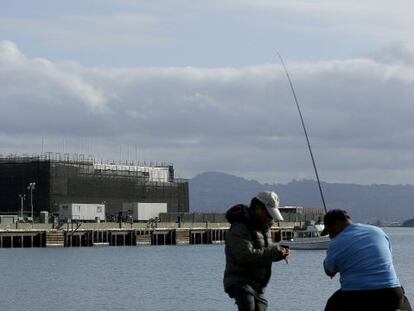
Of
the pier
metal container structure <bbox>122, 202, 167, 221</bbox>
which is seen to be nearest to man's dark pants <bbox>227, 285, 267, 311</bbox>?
the pier

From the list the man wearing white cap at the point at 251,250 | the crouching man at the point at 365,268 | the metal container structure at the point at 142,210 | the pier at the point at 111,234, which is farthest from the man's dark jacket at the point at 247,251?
the metal container structure at the point at 142,210

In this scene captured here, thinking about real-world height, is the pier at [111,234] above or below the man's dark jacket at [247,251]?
above

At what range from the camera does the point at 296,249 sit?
3745 inches

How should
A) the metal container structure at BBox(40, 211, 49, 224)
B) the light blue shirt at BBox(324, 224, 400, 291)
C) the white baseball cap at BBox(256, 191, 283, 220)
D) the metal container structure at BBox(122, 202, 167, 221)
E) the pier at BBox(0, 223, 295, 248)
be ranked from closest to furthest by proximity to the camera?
the light blue shirt at BBox(324, 224, 400, 291) < the white baseball cap at BBox(256, 191, 283, 220) < the pier at BBox(0, 223, 295, 248) < the metal container structure at BBox(40, 211, 49, 224) < the metal container structure at BBox(122, 202, 167, 221)

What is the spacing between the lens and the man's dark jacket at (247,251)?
38.3 feet

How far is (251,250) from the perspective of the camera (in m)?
11.7

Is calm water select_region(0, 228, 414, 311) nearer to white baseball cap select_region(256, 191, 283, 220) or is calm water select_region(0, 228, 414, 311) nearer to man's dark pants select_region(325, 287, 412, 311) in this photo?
white baseball cap select_region(256, 191, 283, 220)

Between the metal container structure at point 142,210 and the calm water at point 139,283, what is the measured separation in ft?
140

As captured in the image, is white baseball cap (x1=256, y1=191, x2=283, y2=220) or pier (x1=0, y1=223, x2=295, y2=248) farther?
pier (x1=0, y1=223, x2=295, y2=248)

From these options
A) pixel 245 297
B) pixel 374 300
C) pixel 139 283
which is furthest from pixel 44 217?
pixel 374 300

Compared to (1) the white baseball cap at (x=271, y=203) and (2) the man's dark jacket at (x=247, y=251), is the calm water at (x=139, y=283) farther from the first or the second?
(1) the white baseball cap at (x=271, y=203)

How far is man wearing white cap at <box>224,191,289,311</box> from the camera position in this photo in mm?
11656

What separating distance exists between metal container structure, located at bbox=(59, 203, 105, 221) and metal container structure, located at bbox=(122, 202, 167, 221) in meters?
7.24

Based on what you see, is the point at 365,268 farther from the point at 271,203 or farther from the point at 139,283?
the point at 139,283
